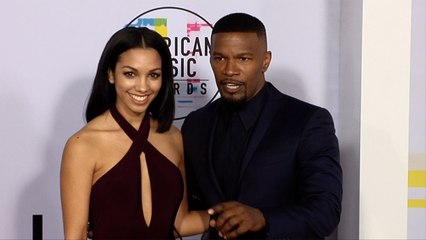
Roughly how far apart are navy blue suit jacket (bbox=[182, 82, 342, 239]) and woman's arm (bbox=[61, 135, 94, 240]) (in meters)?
0.38

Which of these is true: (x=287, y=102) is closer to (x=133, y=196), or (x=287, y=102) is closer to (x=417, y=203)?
(x=133, y=196)

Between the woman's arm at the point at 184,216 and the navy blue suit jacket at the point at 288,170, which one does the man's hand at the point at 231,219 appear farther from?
the woman's arm at the point at 184,216

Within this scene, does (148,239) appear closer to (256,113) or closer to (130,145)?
(130,145)

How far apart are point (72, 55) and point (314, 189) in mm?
1207

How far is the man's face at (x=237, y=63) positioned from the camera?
7.30ft

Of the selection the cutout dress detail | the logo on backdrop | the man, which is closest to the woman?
the cutout dress detail

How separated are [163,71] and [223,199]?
43 cm

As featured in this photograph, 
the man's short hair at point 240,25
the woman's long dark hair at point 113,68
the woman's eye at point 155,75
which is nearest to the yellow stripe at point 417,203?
the man's short hair at point 240,25

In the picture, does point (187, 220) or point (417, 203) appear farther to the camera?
point (417, 203)

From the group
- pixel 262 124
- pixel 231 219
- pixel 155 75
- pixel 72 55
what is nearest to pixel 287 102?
pixel 262 124

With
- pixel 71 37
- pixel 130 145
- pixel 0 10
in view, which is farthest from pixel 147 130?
pixel 0 10

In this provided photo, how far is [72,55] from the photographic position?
9.40 feet

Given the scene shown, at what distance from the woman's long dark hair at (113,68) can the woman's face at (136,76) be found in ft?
0.06

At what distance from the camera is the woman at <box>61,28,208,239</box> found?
2.08 m
